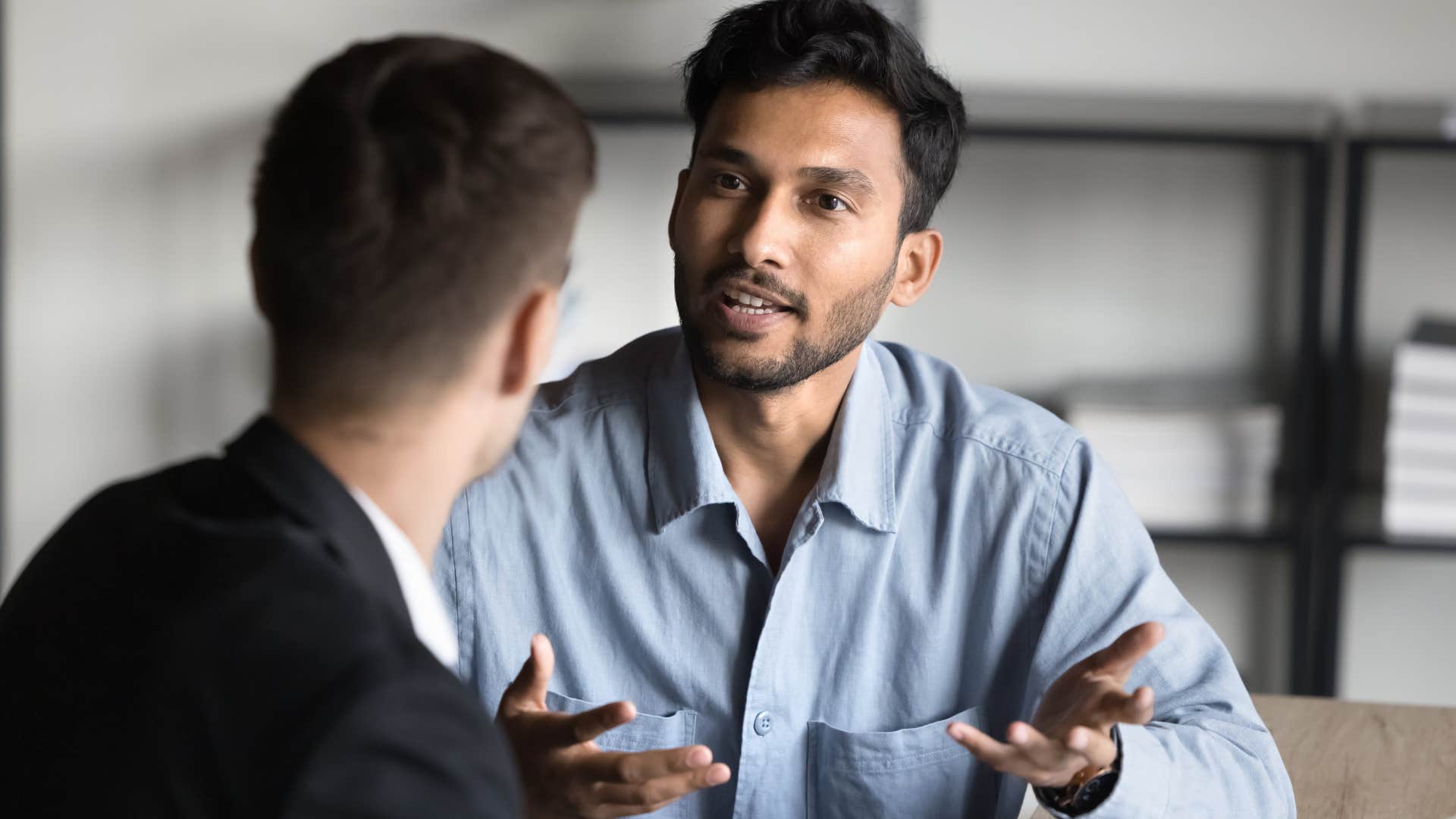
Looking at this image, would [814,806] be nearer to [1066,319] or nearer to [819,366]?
[819,366]

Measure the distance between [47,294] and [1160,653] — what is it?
2.45 metres

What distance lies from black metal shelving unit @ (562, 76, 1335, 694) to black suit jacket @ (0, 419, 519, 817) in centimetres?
186

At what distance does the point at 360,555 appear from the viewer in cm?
76

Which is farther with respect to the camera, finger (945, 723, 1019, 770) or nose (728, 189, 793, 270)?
nose (728, 189, 793, 270)

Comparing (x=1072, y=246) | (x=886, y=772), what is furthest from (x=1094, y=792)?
(x=1072, y=246)

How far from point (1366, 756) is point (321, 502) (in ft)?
3.64

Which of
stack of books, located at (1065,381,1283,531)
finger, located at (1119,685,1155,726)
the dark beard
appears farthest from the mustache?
stack of books, located at (1065,381,1283,531)

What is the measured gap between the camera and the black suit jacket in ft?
2.14

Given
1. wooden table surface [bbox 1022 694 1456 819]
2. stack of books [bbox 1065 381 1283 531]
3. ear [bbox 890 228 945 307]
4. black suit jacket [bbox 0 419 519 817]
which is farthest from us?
stack of books [bbox 1065 381 1283 531]

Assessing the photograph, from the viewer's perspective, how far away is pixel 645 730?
1.36 m

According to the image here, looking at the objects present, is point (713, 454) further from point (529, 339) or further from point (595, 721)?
point (529, 339)

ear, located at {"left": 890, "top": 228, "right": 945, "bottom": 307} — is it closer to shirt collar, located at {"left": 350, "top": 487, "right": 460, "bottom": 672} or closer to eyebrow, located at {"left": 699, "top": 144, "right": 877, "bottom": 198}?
eyebrow, located at {"left": 699, "top": 144, "right": 877, "bottom": 198}

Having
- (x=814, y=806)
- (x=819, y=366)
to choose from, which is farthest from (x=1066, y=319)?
(x=814, y=806)

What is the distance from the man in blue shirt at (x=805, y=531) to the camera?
135 cm
